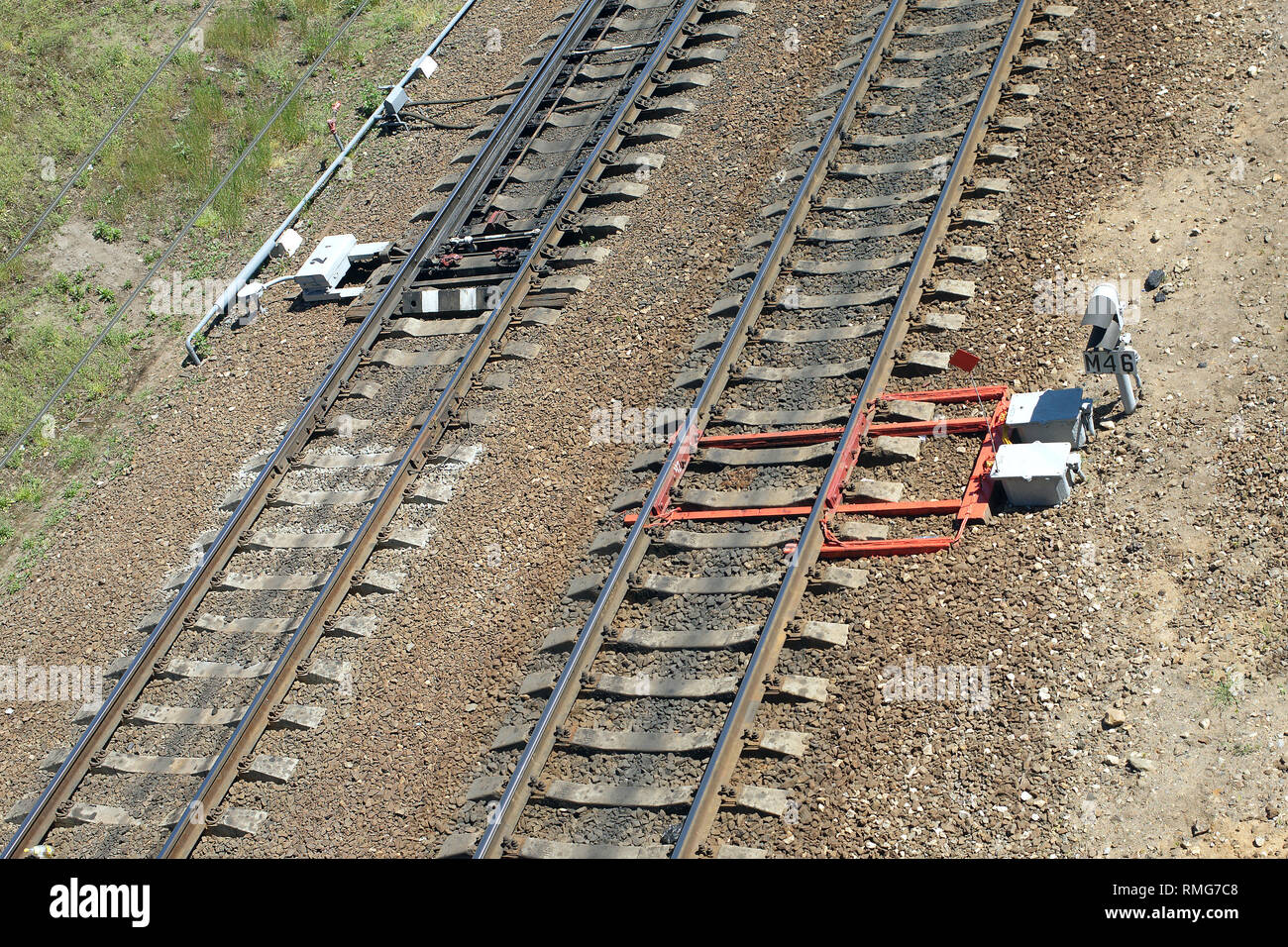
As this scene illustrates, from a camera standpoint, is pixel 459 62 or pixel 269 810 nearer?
pixel 269 810

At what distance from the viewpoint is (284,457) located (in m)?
12.5

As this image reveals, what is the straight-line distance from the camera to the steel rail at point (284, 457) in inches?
410

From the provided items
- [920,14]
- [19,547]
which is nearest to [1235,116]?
[920,14]

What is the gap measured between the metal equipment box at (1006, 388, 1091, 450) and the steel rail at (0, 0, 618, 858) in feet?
17.9

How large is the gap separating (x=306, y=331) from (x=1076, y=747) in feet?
32.0

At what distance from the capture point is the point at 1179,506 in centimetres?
898

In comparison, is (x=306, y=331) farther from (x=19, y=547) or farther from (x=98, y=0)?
(x=98, y=0)

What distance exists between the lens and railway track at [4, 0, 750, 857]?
10266 mm

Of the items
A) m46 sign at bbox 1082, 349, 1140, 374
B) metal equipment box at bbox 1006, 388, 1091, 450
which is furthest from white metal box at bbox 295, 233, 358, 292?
m46 sign at bbox 1082, 349, 1140, 374

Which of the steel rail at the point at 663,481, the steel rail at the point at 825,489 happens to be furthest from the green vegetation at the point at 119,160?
the steel rail at the point at 825,489

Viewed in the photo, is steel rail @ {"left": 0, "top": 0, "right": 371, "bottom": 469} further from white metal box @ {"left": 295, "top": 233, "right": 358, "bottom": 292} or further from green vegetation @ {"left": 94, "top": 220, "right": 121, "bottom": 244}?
white metal box @ {"left": 295, "top": 233, "right": 358, "bottom": 292}

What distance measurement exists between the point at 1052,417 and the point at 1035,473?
1.84 ft

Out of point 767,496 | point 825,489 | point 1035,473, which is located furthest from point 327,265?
point 1035,473

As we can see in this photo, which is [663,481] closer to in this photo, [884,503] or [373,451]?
[884,503]
